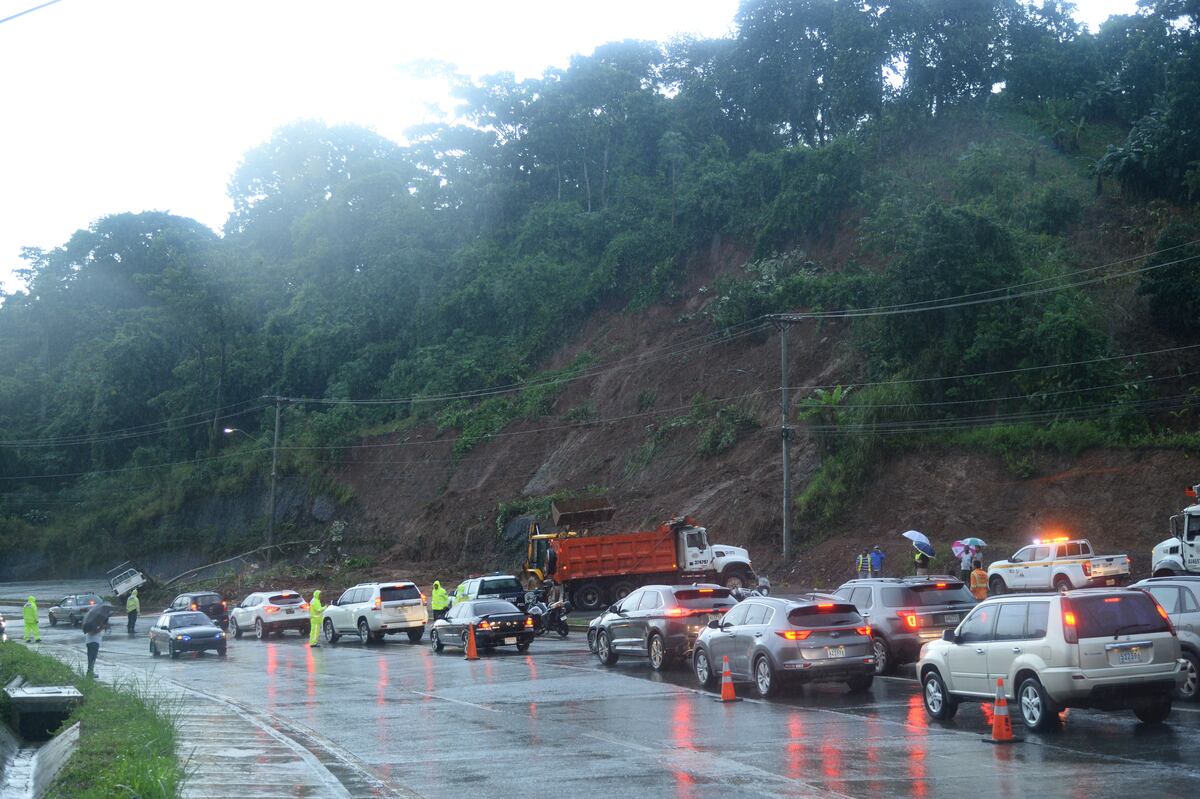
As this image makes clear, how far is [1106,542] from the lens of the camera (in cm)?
3697

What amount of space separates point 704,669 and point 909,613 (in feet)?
12.2

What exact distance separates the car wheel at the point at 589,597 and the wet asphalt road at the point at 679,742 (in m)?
17.1

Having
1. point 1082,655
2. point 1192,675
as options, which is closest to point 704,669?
point 1192,675

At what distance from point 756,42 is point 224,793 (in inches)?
2491

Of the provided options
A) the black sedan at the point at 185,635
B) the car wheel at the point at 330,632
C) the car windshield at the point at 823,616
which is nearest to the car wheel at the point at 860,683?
the car windshield at the point at 823,616

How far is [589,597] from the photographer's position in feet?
129

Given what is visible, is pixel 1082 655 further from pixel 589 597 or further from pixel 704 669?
pixel 589 597

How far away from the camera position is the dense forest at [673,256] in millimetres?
44281

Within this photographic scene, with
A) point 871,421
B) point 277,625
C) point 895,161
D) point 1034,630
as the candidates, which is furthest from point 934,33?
point 1034,630

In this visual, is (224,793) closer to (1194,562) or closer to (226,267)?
(1194,562)

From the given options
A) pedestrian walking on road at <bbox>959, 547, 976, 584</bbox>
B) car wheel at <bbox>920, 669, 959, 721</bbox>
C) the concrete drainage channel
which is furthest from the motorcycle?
car wheel at <bbox>920, 669, 959, 721</bbox>

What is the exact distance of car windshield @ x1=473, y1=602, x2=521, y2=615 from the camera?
2694 centimetres

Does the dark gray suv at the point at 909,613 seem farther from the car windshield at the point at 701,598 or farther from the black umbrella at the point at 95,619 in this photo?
the black umbrella at the point at 95,619

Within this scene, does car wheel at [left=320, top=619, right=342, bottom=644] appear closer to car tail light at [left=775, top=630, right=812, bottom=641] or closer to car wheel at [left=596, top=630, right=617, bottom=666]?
car wheel at [left=596, top=630, right=617, bottom=666]
